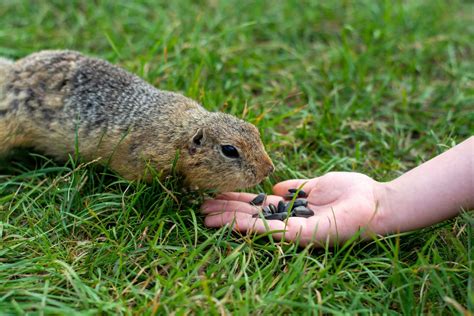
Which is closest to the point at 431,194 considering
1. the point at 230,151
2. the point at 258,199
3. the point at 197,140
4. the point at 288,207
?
the point at 288,207

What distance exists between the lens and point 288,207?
423 centimetres

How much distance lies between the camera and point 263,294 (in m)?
3.45

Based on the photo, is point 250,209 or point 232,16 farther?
point 232,16

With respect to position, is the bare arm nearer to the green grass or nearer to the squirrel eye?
the green grass

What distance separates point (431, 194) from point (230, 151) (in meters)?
1.60

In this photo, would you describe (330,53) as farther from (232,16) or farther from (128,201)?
(128,201)

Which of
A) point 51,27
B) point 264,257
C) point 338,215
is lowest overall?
point 264,257

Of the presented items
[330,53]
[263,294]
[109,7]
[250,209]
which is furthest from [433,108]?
[109,7]

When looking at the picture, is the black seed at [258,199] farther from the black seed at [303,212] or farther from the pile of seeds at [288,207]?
the black seed at [303,212]

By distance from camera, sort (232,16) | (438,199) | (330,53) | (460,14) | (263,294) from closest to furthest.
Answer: (263,294) < (438,199) < (330,53) < (232,16) < (460,14)

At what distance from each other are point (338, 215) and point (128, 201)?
5.46 feet

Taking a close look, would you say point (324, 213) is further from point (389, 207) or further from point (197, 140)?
point (197, 140)

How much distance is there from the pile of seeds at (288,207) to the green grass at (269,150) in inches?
13.2

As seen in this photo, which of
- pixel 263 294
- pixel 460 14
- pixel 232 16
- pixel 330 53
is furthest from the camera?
pixel 460 14
